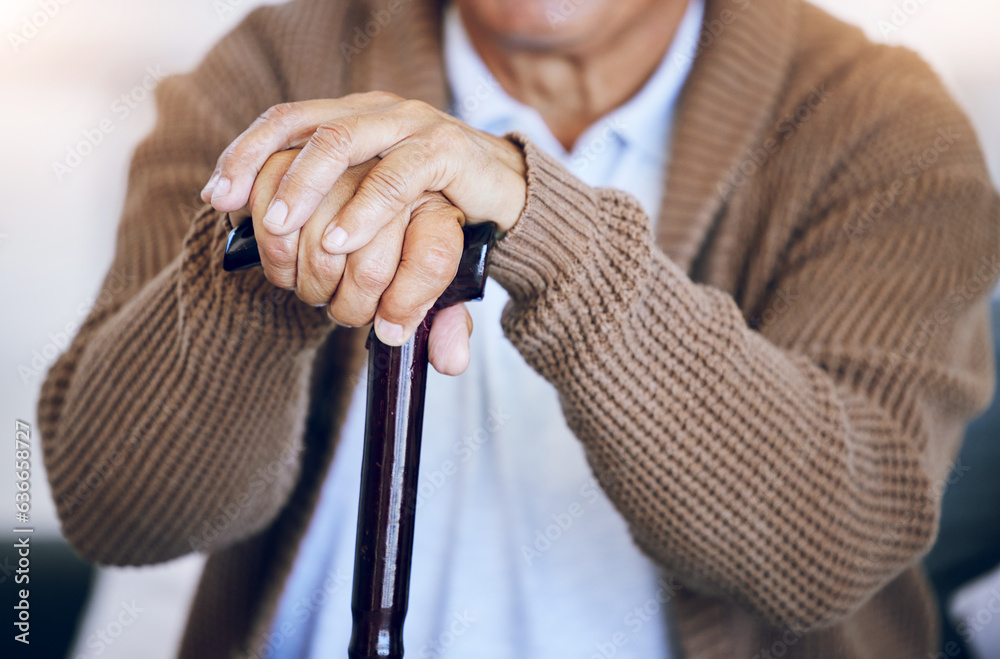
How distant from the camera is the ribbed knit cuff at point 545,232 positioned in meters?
0.28

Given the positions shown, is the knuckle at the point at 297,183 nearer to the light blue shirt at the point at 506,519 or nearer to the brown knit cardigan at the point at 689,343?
the brown knit cardigan at the point at 689,343

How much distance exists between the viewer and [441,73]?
0.46m

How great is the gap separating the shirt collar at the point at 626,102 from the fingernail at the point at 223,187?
0.23 m

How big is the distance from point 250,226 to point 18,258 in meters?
Answer: 0.28

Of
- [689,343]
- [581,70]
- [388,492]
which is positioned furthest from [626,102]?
[388,492]

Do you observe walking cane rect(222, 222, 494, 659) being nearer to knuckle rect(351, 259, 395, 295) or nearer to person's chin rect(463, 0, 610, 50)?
knuckle rect(351, 259, 395, 295)

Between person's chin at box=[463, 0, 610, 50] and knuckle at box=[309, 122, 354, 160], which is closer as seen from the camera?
knuckle at box=[309, 122, 354, 160]

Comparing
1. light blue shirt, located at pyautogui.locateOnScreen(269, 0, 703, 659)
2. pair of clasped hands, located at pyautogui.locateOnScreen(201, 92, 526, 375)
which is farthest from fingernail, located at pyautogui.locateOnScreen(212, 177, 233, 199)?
light blue shirt, located at pyautogui.locateOnScreen(269, 0, 703, 659)

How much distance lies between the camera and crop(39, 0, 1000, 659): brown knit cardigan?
1.05 ft

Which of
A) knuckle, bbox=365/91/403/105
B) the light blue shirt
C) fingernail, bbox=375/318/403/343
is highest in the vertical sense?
knuckle, bbox=365/91/403/105

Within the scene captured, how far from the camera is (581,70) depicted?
0.46 meters

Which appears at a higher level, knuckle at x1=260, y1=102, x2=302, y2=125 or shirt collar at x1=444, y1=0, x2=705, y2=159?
knuckle at x1=260, y1=102, x2=302, y2=125

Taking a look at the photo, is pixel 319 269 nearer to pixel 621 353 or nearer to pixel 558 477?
pixel 621 353

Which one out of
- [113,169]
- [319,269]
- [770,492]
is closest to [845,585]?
[770,492]
